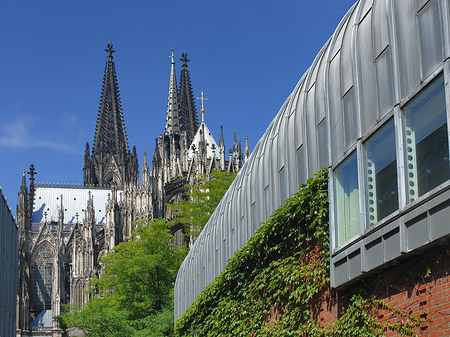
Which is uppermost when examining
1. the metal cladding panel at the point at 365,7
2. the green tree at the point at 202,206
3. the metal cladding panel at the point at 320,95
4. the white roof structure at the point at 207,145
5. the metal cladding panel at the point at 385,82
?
the white roof structure at the point at 207,145

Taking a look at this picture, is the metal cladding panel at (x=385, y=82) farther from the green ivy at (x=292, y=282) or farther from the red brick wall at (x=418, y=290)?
the green ivy at (x=292, y=282)

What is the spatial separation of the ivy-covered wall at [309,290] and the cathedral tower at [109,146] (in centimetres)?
8939

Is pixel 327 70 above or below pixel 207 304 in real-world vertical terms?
above

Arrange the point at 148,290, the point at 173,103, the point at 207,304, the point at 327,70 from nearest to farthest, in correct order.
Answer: the point at 327,70
the point at 207,304
the point at 148,290
the point at 173,103

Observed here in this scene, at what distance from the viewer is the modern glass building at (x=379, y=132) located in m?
9.00

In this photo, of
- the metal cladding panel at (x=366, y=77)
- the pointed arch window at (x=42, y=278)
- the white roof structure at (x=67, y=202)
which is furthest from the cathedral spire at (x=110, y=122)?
the metal cladding panel at (x=366, y=77)

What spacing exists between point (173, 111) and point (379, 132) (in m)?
90.0

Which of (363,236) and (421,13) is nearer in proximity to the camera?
(421,13)

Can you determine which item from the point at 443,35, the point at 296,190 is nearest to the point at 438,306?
the point at 443,35

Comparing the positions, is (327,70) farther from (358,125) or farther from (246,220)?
(246,220)

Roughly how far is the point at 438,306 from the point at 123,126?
108 m

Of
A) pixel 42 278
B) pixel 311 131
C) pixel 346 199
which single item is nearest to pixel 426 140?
pixel 346 199

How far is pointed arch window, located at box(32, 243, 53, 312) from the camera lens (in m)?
86.7

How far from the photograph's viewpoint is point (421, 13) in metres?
9.29
